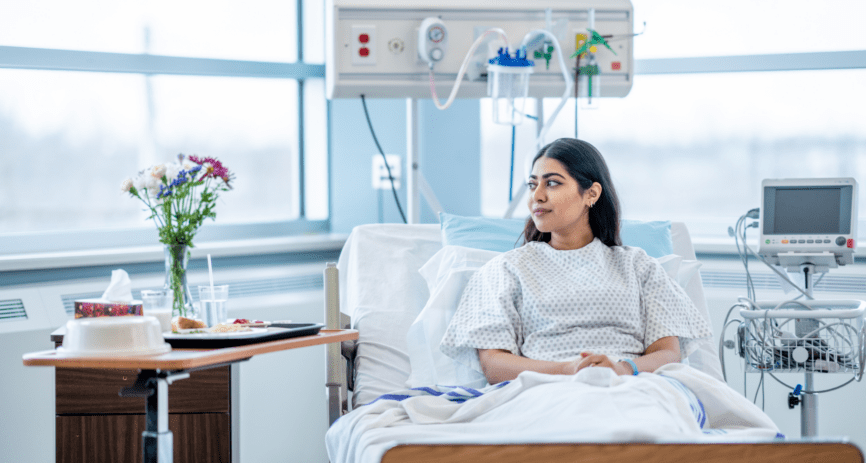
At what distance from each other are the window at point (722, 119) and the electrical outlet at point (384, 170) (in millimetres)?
371

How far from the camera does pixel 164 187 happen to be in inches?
71.0

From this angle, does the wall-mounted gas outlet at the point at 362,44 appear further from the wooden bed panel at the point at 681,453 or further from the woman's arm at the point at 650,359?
the wooden bed panel at the point at 681,453

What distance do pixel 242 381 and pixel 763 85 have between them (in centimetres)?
207

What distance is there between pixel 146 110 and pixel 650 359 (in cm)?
192

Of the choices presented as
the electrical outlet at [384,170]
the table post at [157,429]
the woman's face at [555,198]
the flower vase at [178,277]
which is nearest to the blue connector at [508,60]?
the woman's face at [555,198]

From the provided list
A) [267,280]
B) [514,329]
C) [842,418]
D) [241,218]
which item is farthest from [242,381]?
[842,418]

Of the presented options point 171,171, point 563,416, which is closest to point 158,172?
point 171,171

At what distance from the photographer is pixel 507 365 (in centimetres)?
166

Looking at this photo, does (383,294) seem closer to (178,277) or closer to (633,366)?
(178,277)

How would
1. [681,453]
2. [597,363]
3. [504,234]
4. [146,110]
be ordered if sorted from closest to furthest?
[681,453] < [597,363] < [504,234] < [146,110]

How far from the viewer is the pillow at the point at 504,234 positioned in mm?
2135

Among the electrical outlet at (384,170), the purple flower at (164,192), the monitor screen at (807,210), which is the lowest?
the monitor screen at (807,210)

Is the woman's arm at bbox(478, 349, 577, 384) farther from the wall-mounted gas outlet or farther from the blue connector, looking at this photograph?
the wall-mounted gas outlet

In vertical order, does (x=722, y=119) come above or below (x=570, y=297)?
above
